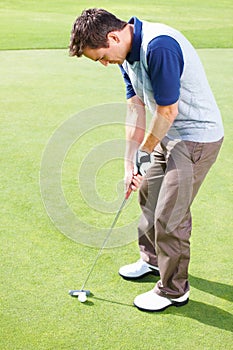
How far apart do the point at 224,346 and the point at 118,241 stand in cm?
113

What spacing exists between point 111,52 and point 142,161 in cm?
62

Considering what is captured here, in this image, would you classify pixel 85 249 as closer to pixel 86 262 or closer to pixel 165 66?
pixel 86 262

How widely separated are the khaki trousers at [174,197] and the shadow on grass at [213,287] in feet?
0.57

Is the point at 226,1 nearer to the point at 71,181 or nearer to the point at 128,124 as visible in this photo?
the point at 71,181

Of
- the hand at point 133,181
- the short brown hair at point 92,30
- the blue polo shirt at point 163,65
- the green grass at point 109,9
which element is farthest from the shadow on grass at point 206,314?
the green grass at point 109,9

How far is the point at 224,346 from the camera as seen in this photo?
296 cm

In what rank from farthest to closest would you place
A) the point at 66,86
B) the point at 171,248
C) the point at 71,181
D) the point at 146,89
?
the point at 66,86 → the point at 71,181 → the point at 171,248 → the point at 146,89

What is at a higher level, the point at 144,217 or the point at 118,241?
the point at 144,217

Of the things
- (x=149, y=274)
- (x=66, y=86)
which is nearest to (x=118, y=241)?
(x=149, y=274)

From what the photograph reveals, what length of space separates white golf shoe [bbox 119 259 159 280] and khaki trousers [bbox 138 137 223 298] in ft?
0.69

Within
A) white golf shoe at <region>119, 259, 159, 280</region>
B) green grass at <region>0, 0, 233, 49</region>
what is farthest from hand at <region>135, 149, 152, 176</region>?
green grass at <region>0, 0, 233, 49</region>

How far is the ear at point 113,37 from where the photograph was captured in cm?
274

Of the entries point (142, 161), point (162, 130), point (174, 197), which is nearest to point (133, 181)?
point (142, 161)

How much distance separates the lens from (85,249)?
381 centimetres
